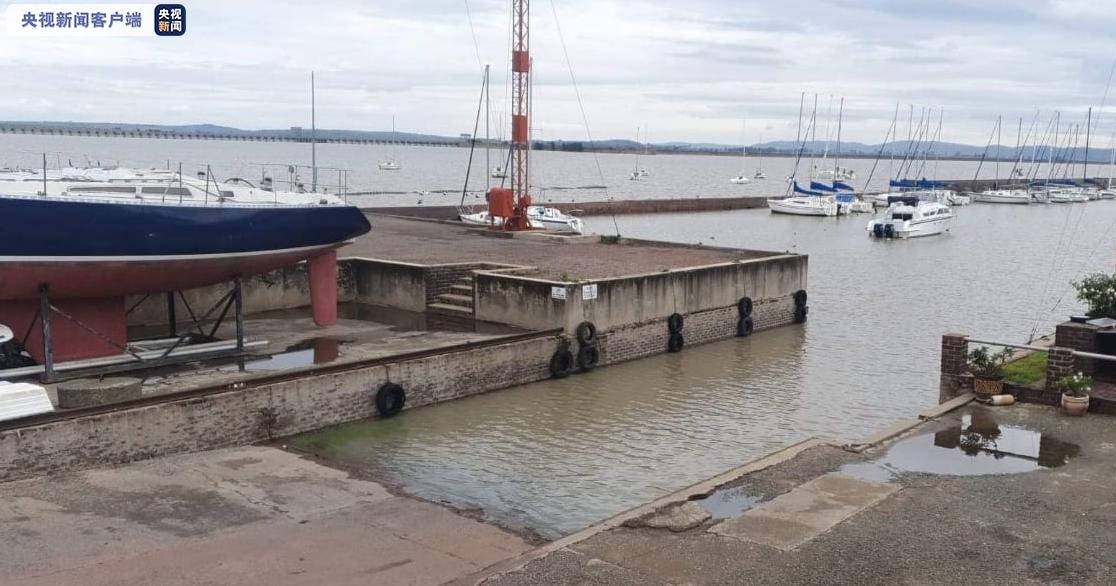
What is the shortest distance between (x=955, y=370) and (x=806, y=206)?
62810 millimetres

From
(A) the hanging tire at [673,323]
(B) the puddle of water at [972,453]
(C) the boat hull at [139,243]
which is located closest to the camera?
(B) the puddle of water at [972,453]

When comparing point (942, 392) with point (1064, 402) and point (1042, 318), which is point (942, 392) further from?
point (1042, 318)

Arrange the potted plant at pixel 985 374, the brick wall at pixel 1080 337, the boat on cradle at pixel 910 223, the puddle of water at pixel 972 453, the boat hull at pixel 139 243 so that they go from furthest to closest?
A: the boat on cradle at pixel 910 223, the brick wall at pixel 1080 337, the potted plant at pixel 985 374, the boat hull at pixel 139 243, the puddle of water at pixel 972 453

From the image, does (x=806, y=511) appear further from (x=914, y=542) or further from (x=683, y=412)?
(x=683, y=412)

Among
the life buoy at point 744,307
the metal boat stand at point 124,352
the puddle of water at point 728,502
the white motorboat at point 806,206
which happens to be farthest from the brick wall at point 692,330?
the white motorboat at point 806,206

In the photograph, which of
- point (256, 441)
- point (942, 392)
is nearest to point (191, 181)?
point (256, 441)

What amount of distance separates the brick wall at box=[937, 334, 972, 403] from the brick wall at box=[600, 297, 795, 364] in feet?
27.2

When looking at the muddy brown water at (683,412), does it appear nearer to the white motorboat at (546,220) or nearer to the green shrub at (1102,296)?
the green shrub at (1102,296)

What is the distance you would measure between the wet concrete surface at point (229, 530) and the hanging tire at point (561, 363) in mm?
8034

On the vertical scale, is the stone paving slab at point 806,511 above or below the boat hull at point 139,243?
below

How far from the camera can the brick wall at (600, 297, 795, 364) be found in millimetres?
22203

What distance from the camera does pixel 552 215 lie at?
47969 mm

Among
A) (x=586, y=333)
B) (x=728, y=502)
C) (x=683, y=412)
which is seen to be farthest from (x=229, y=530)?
(x=586, y=333)

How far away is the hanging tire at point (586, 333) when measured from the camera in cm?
2107
